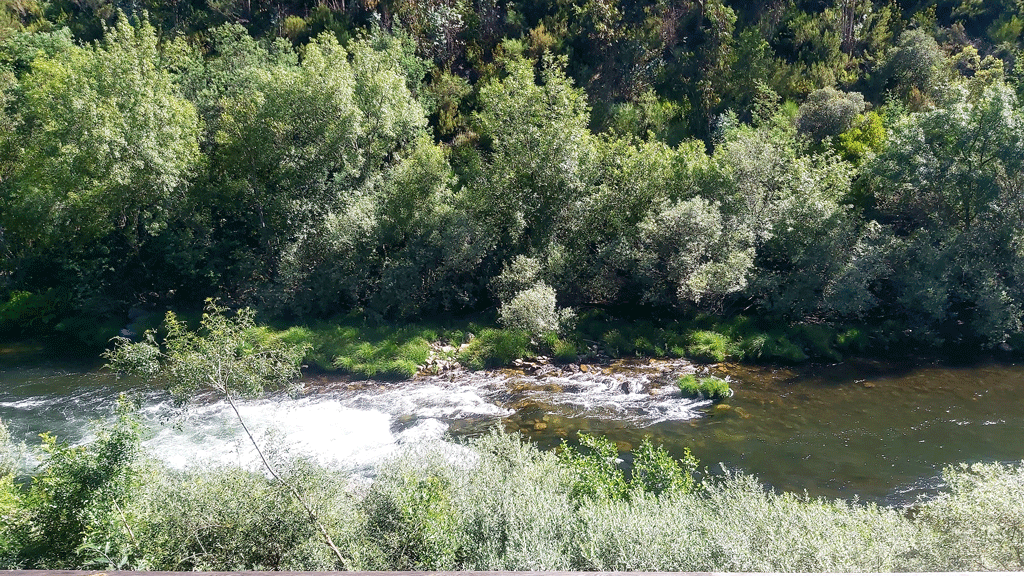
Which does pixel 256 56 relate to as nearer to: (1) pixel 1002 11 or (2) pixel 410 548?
(2) pixel 410 548

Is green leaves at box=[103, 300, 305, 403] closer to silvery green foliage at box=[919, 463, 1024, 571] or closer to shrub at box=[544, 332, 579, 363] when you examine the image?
silvery green foliage at box=[919, 463, 1024, 571]

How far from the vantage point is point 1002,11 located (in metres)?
38.5

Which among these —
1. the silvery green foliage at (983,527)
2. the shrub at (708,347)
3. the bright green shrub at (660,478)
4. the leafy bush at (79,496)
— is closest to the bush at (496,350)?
the shrub at (708,347)

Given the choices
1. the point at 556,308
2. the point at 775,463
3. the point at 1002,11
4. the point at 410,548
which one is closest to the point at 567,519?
the point at 410,548

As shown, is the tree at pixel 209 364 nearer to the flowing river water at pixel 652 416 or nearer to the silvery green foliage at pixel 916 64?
the flowing river water at pixel 652 416

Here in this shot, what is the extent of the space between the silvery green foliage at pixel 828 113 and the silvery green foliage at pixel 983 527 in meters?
25.8

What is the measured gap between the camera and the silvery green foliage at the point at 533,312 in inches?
926

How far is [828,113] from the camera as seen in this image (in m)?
31.7

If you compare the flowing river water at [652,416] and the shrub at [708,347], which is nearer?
the flowing river water at [652,416]

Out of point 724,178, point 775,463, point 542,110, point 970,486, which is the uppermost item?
point 542,110

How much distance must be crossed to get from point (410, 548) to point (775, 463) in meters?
11.5

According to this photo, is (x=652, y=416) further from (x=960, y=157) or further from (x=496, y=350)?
(x=960, y=157)

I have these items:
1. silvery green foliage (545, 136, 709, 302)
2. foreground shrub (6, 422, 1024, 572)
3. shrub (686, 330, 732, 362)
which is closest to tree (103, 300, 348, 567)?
foreground shrub (6, 422, 1024, 572)

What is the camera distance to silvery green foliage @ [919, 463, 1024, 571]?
847cm
